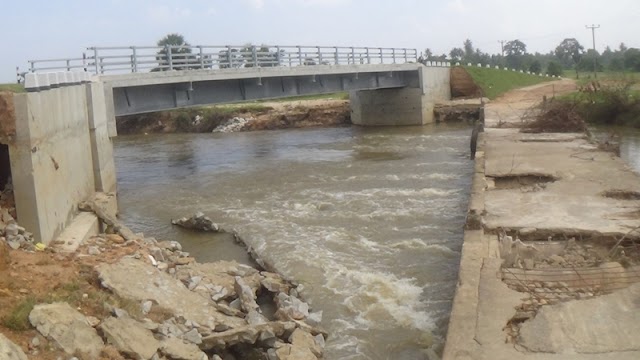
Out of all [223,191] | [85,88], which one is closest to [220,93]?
[223,191]

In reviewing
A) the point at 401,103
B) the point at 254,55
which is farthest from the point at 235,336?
the point at 401,103

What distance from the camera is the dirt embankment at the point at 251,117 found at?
49906mm

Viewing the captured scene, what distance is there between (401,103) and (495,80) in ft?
37.4

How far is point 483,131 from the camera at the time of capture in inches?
1095

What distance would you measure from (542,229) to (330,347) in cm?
429

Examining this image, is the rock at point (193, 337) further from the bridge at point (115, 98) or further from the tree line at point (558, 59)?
the tree line at point (558, 59)

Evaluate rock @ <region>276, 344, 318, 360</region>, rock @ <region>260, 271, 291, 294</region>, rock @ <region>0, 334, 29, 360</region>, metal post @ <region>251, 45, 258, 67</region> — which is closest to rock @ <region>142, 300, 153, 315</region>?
rock @ <region>276, 344, 318, 360</region>

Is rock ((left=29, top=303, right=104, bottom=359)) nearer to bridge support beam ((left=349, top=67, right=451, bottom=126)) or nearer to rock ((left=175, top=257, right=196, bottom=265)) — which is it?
rock ((left=175, top=257, right=196, bottom=265))

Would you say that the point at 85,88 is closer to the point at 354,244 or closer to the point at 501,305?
the point at 354,244

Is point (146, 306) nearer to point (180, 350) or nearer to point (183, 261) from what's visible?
point (180, 350)

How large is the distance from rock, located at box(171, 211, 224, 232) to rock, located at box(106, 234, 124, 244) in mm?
3251

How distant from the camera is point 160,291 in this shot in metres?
9.38

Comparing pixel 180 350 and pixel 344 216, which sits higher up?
pixel 180 350

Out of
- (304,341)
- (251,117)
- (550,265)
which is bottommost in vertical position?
(304,341)
